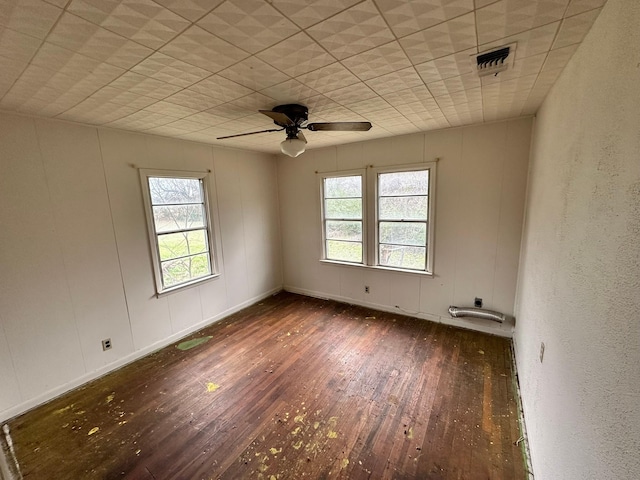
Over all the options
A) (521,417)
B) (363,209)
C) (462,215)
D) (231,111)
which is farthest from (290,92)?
(521,417)

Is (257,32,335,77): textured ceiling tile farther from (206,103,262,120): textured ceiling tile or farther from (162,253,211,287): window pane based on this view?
(162,253,211,287): window pane

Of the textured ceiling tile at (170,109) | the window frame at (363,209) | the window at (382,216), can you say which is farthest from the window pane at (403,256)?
the textured ceiling tile at (170,109)

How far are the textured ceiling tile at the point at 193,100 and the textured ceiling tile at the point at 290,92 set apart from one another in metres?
0.48

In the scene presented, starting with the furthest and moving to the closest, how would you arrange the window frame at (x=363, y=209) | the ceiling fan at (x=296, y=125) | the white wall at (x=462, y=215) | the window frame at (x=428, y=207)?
the window frame at (x=363, y=209) → the window frame at (x=428, y=207) → the white wall at (x=462, y=215) → the ceiling fan at (x=296, y=125)

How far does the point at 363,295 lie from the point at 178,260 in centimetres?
275

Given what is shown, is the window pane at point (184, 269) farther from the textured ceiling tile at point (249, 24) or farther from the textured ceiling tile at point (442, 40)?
the textured ceiling tile at point (442, 40)

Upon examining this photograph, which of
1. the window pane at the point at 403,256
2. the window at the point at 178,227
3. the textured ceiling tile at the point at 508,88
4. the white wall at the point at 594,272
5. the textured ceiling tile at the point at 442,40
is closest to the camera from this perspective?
the white wall at the point at 594,272

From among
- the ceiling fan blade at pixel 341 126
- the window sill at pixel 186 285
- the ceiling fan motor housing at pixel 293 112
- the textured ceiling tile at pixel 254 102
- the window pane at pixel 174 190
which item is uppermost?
the textured ceiling tile at pixel 254 102

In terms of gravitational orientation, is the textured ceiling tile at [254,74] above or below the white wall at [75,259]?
above

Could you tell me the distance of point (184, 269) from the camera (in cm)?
359

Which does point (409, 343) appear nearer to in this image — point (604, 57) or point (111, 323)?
point (604, 57)

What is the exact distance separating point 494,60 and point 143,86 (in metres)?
2.28

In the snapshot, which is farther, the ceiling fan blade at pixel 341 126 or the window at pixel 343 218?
the window at pixel 343 218

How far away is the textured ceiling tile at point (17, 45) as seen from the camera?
1.22m
